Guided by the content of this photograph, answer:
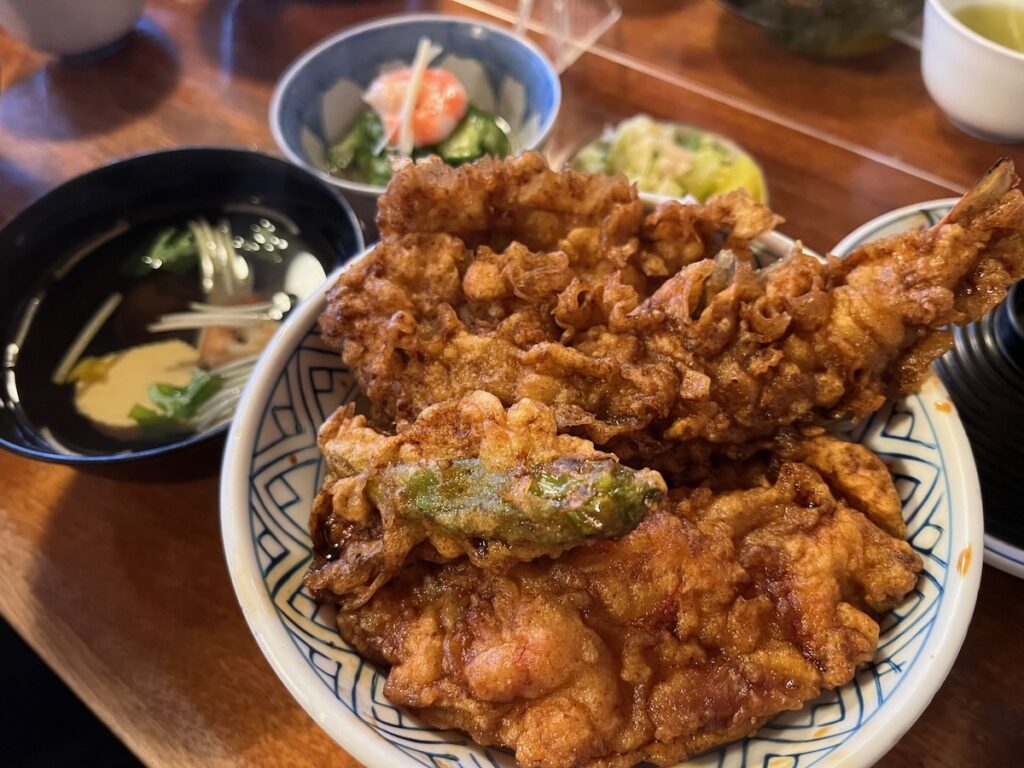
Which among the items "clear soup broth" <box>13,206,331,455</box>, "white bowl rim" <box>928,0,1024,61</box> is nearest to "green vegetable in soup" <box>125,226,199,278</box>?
"clear soup broth" <box>13,206,331,455</box>

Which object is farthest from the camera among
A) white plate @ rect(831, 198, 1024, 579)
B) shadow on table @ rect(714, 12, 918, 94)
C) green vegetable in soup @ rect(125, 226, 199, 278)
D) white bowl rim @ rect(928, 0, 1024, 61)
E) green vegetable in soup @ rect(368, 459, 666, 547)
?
shadow on table @ rect(714, 12, 918, 94)

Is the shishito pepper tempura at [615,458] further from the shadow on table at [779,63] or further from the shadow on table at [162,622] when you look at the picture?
the shadow on table at [779,63]

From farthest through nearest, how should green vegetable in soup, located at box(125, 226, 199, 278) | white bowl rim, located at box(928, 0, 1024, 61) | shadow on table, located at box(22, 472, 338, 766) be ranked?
green vegetable in soup, located at box(125, 226, 199, 278) < white bowl rim, located at box(928, 0, 1024, 61) < shadow on table, located at box(22, 472, 338, 766)

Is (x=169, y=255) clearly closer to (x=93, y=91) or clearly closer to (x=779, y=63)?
(x=93, y=91)

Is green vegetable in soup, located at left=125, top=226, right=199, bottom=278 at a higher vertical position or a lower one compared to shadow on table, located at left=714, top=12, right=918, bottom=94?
lower

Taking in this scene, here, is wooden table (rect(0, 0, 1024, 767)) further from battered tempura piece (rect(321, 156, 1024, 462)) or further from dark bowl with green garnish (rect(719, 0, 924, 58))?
battered tempura piece (rect(321, 156, 1024, 462))

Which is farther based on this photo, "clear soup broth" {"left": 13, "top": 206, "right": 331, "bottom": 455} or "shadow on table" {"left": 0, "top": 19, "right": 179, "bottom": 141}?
"shadow on table" {"left": 0, "top": 19, "right": 179, "bottom": 141}

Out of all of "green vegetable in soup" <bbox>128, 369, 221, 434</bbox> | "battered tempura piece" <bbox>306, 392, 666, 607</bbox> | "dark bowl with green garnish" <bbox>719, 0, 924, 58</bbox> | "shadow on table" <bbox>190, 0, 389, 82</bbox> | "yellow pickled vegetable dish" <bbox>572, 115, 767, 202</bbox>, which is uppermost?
"dark bowl with green garnish" <bbox>719, 0, 924, 58</bbox>
